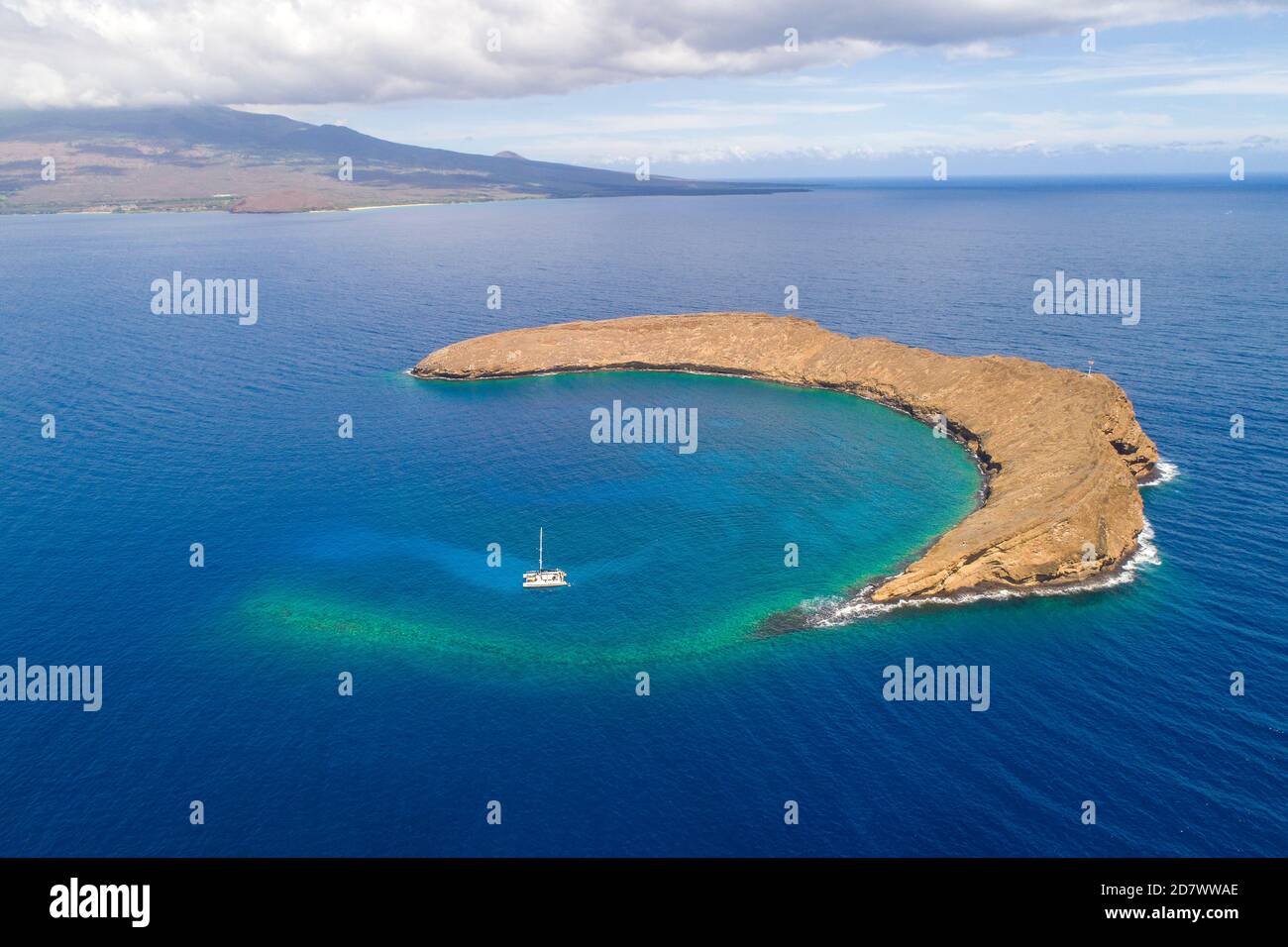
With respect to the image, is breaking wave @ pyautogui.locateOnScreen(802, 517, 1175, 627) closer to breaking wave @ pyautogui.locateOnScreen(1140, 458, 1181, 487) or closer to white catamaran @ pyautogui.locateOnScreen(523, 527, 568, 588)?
breaking wave @ pyautogui.locateOnScreen(1140, 458, 1181, 487)

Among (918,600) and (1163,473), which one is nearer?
(918,600)

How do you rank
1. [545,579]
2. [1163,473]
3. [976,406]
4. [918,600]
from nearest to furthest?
[918,600] < [545,579] < [1163,473] < [976,406]

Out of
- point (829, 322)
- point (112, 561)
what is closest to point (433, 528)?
point (112, 561)

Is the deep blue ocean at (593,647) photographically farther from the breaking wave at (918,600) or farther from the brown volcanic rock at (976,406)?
the brown volcanic rock at (976,406)

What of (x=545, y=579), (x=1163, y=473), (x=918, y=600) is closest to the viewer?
(x=918, y=600)

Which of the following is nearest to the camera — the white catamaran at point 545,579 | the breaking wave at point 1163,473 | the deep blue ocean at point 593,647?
the deep blue ocean at point 593,647

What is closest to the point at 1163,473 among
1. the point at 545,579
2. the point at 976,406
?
the point at 976,406

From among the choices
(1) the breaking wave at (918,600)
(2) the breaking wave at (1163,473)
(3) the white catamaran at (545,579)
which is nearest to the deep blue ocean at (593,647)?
(1) the breaking wave at (918,600)

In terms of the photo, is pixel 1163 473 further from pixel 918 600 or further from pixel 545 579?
pixel 545 579

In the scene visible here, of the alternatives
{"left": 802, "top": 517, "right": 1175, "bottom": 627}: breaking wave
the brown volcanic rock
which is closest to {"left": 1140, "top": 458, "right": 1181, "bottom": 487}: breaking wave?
the brown volcanic rock
